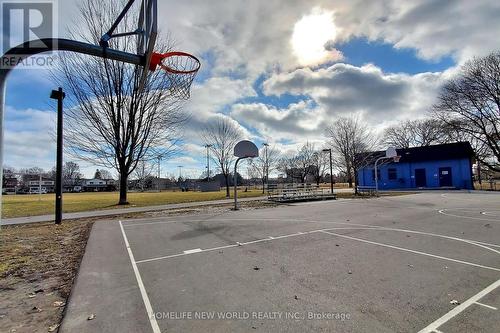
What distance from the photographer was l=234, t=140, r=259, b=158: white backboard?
20438 millimetres

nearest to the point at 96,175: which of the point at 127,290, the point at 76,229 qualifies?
the point at 76,229

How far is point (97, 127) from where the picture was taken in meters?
23.8

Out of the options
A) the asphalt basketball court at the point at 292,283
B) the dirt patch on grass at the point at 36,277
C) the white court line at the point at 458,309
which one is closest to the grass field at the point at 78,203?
the dirt patch on grass at the point at 36,277

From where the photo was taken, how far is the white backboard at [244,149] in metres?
20.4

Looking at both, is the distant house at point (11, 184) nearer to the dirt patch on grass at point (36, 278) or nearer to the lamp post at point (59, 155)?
the lamp post at point (59, 155)

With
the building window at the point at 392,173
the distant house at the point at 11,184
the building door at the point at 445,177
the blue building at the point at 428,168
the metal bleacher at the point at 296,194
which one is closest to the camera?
the metal bleacher at the point at 296,194

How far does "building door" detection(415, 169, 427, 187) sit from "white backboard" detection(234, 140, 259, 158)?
32.3m

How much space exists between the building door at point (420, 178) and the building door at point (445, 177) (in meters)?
2.04

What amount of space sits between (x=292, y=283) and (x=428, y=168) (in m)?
43.6

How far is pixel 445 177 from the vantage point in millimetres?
39219

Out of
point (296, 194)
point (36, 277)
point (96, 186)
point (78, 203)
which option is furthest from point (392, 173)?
point (96, 186)

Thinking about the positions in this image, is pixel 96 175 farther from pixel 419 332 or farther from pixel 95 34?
pixel 419 332

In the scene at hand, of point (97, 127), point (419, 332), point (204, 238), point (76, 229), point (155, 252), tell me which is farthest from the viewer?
point (97, 127)

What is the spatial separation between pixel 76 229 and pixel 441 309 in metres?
12.8
